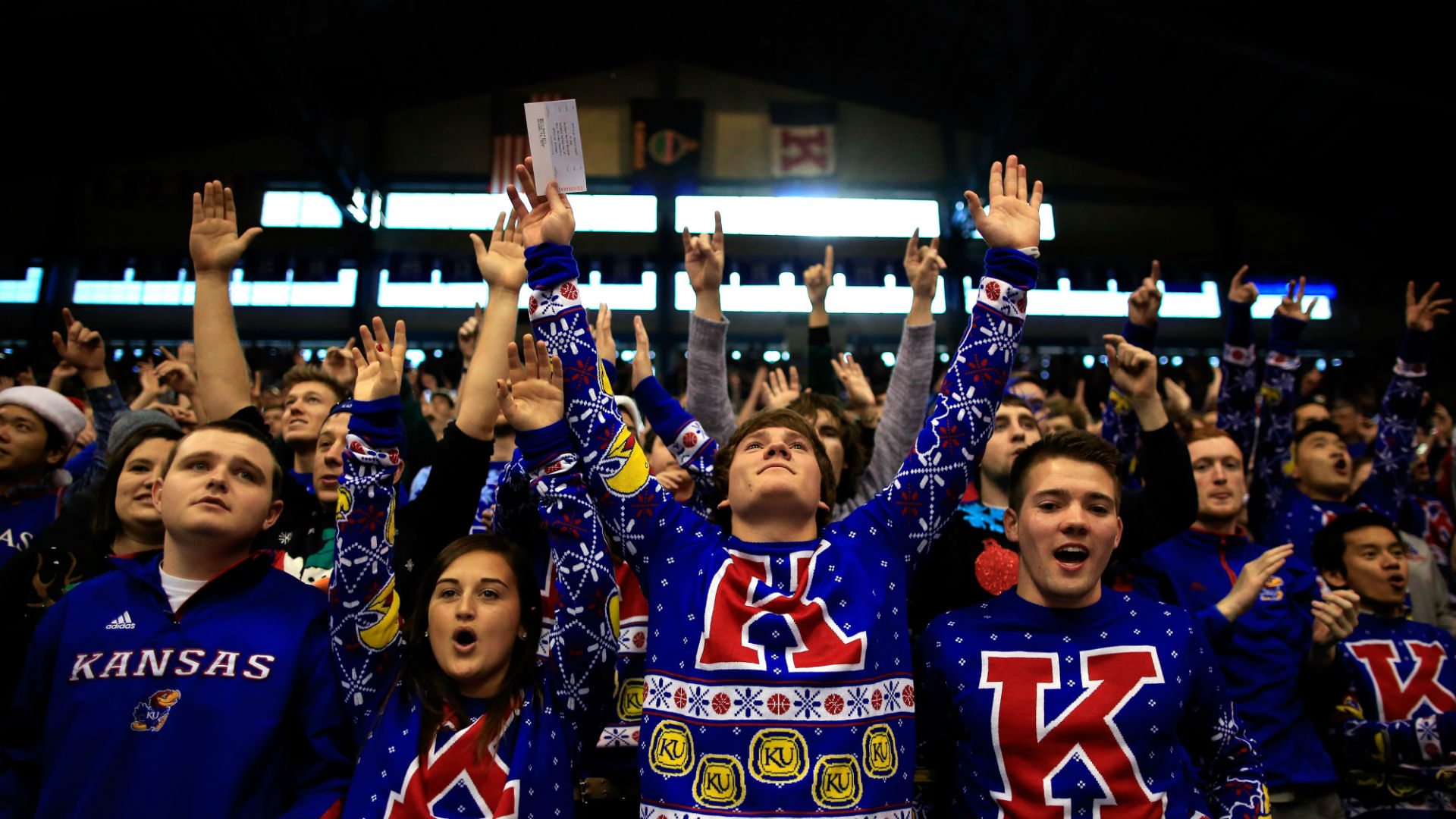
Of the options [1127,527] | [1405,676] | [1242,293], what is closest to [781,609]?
[1127,527]

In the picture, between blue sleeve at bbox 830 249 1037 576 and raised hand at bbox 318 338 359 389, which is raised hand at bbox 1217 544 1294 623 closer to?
blue sleeve at bbox 830 249 1037 576

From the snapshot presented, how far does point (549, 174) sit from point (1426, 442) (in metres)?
5.11

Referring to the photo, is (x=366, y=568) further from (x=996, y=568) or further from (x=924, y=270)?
(x=924, y=270)

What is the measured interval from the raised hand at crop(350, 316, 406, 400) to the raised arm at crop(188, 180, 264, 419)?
0.69 metres

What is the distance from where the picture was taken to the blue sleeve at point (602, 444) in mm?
1694

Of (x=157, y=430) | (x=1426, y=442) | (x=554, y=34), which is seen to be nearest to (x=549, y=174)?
(x=157, y=430)

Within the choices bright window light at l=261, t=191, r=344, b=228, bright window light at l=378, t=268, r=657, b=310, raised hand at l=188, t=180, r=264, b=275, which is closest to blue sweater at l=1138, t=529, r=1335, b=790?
raised hand at l=188, t=180, r=264, b=275

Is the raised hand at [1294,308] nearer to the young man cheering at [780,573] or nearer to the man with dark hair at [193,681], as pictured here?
the young man cheering at [780,573]

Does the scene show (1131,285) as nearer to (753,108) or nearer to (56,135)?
(753,108)

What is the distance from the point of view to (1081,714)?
154 centimetres

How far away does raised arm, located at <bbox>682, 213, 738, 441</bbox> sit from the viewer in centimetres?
249

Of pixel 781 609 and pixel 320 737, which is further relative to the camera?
pixel 320 737

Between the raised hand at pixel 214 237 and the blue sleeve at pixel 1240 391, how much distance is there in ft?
9.53

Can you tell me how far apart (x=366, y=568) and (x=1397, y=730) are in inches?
95.9
